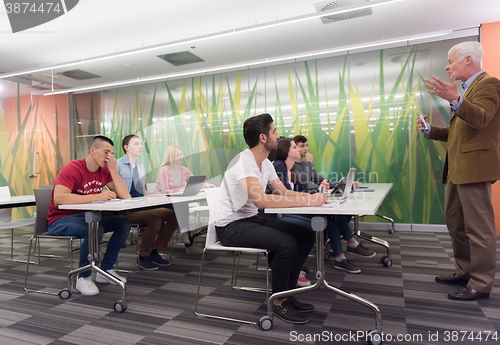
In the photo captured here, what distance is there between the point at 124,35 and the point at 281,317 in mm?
4403

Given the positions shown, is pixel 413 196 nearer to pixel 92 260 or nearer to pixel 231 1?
pixel 231 1

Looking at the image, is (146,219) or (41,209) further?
(146,219)

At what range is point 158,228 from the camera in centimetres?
354

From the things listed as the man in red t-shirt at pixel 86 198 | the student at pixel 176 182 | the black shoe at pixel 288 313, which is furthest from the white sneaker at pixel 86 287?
the black shoe at pixel 288 313

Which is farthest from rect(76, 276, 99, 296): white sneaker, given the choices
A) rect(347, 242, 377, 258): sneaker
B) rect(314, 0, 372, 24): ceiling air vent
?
rect(314, 0, 372, 24): ceiling air vent

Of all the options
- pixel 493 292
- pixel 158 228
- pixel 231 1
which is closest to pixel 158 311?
pixel 158 228

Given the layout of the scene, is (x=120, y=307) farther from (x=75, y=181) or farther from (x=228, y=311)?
(x=75, y=181)

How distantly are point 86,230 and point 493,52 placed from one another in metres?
5.27

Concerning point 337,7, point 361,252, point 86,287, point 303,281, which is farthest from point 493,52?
point 86,287

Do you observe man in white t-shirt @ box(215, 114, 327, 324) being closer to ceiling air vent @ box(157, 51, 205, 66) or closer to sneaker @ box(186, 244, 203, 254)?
sneaker @ box(186, 244, 203, 254)

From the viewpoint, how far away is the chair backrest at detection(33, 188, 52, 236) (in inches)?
111

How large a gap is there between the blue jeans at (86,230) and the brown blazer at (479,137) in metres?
2.59

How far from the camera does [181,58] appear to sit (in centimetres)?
583
